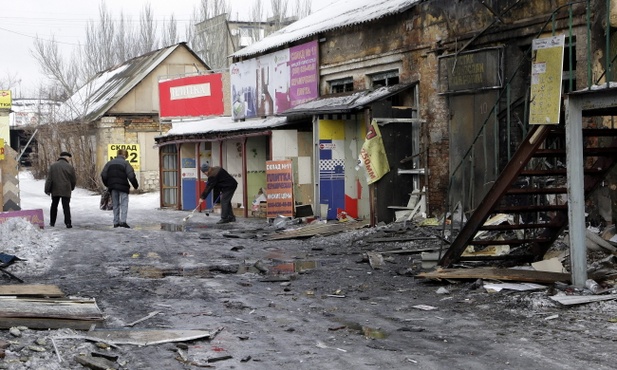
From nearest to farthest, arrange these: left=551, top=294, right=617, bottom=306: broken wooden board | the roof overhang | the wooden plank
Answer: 1. the wooden plank
2. left=551, top=294, right=617, bottom=306: broken wooden board
3. the roof overhang

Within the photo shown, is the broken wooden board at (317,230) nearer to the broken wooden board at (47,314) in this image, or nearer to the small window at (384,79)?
the small window at (384,79)

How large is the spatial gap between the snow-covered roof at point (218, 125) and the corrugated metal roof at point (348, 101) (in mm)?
1998

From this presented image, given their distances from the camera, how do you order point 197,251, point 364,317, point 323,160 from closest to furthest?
point 364,317 < point 197,251 < point 323,160

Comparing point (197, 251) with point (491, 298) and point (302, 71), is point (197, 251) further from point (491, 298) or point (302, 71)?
point (302, 71)

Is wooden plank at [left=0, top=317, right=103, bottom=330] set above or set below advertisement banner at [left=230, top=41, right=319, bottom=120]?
below

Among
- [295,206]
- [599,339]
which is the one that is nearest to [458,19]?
[295,206]

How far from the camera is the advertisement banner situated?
2275 cm

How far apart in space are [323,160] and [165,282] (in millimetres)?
9713

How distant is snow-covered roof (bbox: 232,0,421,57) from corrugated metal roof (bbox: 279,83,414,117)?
1758 millimetres

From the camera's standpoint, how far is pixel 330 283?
1122 centimetres

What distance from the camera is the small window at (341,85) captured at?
21.3 m

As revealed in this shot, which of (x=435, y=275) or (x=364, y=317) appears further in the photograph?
(x=435, y=275)

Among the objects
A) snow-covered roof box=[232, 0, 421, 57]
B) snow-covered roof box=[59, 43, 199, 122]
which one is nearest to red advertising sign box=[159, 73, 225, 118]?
snow-covered roof box=[232, 0, 421, 57]

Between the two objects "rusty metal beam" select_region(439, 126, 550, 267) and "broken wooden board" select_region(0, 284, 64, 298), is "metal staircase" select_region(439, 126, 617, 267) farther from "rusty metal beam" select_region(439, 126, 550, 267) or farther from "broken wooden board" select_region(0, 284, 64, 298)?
"broken wooden board" select_region(0, 284, 64, 298)
